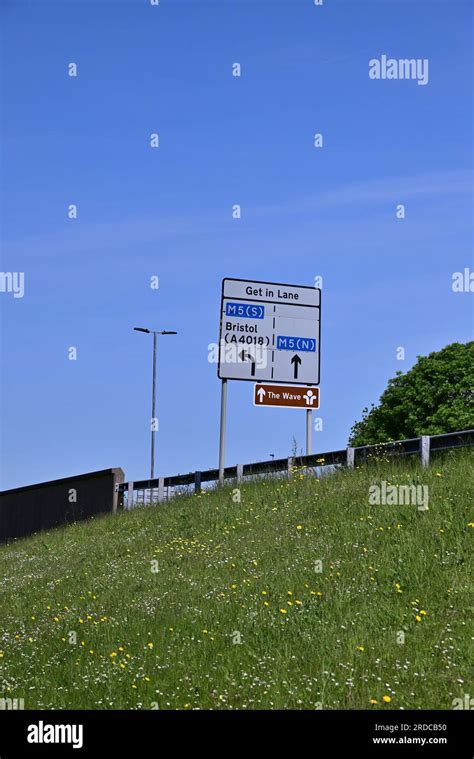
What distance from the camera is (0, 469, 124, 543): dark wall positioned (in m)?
33.5

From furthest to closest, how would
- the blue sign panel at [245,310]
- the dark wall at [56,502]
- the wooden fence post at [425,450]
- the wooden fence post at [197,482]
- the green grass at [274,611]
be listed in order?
the dark wall at [56,502], the blue sign panel at [245,310], the wooden fence post at [197,482], the wooden fence post at [425,450], the green grass at [274,611]

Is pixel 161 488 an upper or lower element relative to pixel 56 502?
lower

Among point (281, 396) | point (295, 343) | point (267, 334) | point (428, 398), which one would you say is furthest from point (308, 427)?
point (428, 398)

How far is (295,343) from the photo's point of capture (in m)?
30.2

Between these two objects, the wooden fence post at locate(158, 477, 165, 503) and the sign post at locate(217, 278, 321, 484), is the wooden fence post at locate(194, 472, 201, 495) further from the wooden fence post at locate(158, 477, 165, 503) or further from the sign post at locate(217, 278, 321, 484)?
the wooden fence post at locate(158, 477, 165, 503)

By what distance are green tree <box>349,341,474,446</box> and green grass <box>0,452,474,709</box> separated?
109 feet

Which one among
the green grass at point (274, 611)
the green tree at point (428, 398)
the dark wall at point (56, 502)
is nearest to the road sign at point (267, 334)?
the dark wall at point (56, 502)

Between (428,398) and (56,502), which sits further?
(428,398)

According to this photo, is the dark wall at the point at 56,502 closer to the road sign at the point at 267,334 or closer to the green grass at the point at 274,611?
the road sign at the point at 267,334

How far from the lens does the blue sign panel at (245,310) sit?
29688mm

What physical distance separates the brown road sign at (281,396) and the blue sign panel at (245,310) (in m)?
2.05

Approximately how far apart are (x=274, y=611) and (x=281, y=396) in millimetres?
15610

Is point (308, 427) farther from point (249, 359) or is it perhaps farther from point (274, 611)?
point (274, 611)
